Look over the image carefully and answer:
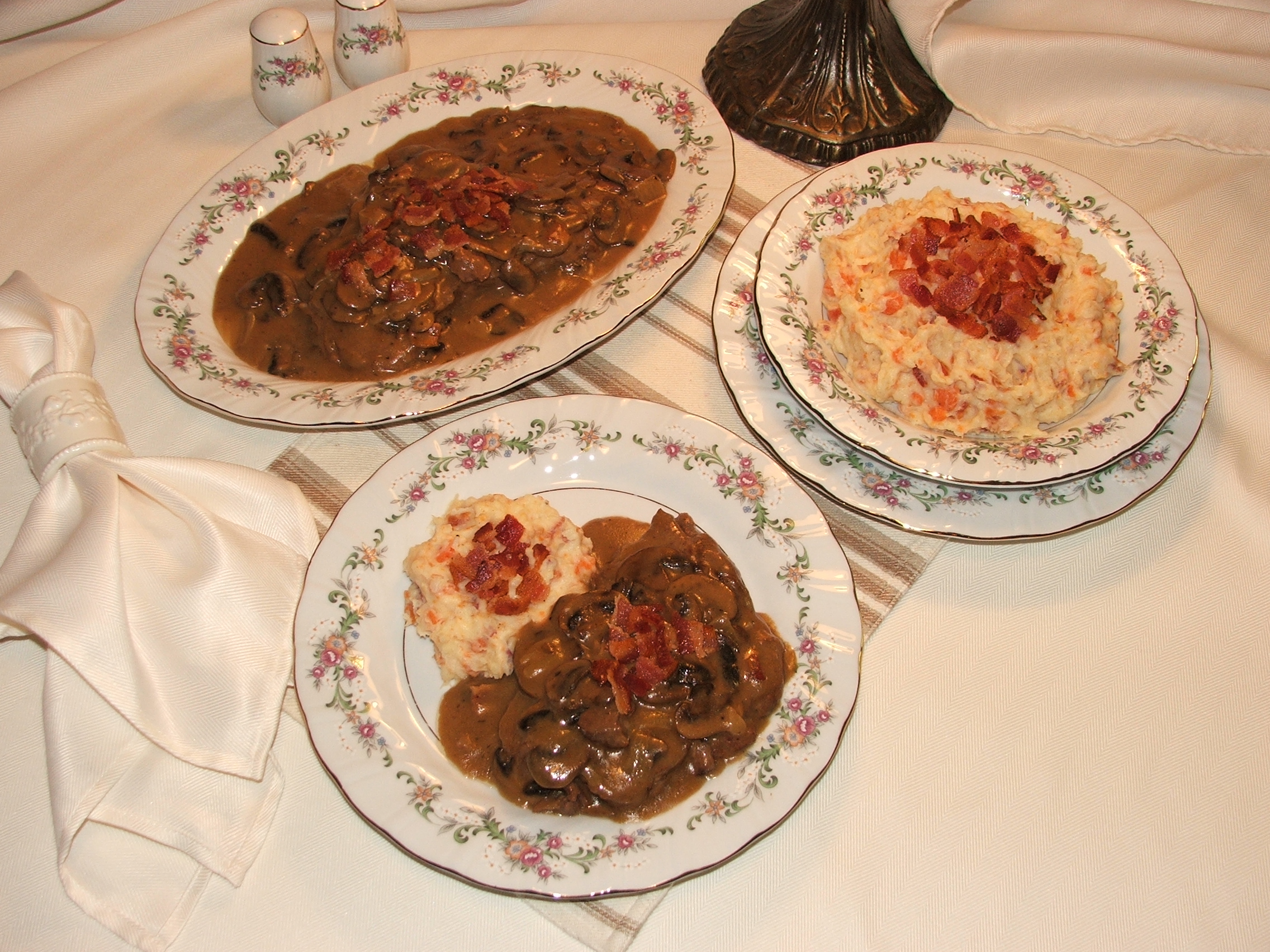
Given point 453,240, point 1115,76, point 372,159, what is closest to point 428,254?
point 453,240

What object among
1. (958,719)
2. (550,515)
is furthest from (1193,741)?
(550,515)

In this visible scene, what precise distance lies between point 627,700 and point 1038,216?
2611 millimetres

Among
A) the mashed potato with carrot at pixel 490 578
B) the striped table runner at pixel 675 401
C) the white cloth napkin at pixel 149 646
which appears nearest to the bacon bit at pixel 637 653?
the mashed potato with carrot at pixel 490 578

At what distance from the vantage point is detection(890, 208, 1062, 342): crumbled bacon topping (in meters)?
3.28

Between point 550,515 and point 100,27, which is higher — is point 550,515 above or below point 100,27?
below

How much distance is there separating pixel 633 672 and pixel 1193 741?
1.78 metres

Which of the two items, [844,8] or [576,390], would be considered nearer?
[576,390]

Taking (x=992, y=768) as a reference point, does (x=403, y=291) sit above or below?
above

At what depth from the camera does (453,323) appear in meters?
3.72

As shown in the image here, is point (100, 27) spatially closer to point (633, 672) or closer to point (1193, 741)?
point (633, 672)

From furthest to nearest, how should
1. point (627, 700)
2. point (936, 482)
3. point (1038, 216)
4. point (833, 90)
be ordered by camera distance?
1. point (833, 90)
2. point (1038, 216)
3. point (936, 482)
4. point (627, 700)

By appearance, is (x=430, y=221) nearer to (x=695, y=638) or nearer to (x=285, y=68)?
(x=285, y=68)

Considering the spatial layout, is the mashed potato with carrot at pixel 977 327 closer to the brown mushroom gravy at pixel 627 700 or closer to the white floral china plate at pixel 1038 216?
the white floral china plate at pixel 1038 216

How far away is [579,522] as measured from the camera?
3.28 meters
